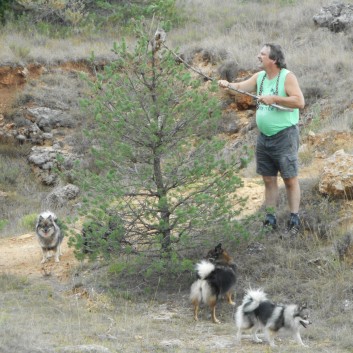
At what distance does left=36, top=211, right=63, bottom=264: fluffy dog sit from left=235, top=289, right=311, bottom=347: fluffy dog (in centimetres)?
444

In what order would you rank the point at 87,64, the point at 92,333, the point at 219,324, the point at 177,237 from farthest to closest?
the point at 87,64 → the point at 177,237 → the point at 219,324 → the point at 92,333

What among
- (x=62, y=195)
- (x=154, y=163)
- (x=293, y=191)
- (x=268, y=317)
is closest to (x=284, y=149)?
(x=293, y=191)

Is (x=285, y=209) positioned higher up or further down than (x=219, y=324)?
Answer: higher up

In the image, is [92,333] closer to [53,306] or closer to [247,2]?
[53,306]

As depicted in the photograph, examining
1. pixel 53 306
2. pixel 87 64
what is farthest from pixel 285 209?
pixel 87 64

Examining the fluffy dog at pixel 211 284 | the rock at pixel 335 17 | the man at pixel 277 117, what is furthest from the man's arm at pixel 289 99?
the rock at pixel 335 17

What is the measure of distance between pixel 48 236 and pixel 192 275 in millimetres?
2790

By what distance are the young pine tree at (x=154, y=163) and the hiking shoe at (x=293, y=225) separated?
2.79ft

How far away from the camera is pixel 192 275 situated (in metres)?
9.02

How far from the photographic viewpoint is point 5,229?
13.2 meters

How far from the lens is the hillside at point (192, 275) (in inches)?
278

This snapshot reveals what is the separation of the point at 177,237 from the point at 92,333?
2328 mm

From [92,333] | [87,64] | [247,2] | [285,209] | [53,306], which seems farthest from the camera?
[247,2]

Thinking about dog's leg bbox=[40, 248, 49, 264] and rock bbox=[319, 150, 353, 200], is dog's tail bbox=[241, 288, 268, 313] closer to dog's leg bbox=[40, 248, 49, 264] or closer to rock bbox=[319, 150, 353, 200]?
rock bbox=[319, 150, 353, 200]
